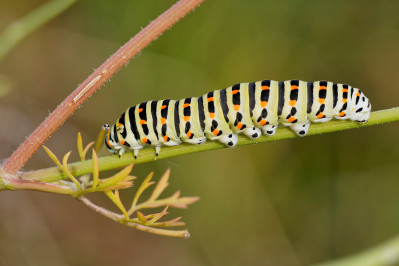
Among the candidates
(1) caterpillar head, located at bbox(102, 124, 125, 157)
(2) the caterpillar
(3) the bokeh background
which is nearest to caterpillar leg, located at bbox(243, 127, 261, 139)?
(2) the caterpillar

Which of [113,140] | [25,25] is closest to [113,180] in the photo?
[113,140]

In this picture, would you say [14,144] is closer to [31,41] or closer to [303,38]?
[31,41]

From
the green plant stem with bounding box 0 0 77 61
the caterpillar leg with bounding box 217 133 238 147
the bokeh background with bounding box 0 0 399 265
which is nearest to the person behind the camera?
the caterpillar leg with bounding box 217 133 238 147

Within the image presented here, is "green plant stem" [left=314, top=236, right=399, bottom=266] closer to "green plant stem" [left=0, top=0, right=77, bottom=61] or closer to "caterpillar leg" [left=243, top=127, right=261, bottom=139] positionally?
"caterpillar leg" [left=243, top=127, right=261, bottom=139]

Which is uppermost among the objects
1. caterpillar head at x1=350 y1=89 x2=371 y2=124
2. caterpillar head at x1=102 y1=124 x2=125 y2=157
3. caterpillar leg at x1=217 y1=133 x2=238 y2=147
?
caterpillar head at x1=350 y1=89 x2=371 y2=124

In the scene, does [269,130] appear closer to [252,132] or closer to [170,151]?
[252,132]

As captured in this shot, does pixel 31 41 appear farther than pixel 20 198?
Yes

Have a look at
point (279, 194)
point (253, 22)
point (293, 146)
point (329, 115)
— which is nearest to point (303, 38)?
point (253, 22)
